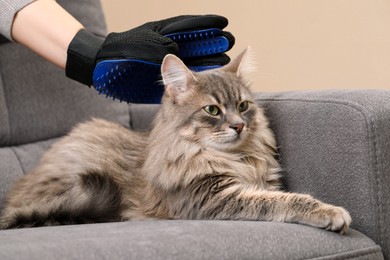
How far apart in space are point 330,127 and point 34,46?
0.99m

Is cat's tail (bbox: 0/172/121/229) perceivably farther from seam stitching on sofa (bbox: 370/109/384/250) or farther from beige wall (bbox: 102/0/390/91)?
beige wall (bbox: 102/0/390/91)

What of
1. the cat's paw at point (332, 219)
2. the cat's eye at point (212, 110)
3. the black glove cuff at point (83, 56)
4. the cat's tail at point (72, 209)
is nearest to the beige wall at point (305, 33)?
the black glove cuff at point (83, 56)

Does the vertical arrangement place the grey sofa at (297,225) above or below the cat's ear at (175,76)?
below

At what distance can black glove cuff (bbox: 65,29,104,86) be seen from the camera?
1.66 metres

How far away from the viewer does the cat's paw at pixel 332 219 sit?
1222mm

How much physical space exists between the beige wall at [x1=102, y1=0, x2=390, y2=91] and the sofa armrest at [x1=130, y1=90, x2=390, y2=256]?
3.93 feet

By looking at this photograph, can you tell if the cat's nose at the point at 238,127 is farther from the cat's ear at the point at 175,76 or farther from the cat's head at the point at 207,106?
the cat's ear at the point at 175,76

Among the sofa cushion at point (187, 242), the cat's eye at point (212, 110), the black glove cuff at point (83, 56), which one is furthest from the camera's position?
the black glove cuff at point (83, 56)

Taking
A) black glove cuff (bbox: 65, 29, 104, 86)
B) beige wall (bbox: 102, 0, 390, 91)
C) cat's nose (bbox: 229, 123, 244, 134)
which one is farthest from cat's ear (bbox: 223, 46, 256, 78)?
beige wall (bbox: 102, 0, 390, 91)

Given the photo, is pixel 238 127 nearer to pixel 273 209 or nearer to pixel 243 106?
pixel 243 106

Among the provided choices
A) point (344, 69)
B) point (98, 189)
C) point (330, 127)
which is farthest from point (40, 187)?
point (344, 69)

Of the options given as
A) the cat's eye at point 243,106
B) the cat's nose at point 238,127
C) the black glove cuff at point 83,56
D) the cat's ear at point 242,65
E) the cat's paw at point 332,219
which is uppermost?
the black glove cuff at point 83,56

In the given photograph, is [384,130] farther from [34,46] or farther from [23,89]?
[23,89]

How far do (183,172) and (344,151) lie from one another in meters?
0.42
